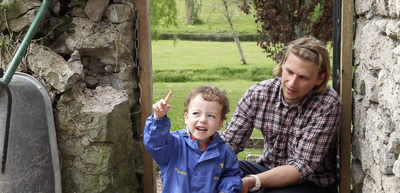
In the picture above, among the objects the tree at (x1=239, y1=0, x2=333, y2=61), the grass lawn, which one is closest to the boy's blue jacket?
the tree at (x1=239, y1=0, x2=333, y2=61)

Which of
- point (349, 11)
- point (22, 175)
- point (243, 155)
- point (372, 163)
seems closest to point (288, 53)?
point (349, 11)

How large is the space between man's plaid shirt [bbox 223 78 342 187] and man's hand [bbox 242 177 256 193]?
0.30 meters

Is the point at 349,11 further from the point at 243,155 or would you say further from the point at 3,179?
the point at 243,155

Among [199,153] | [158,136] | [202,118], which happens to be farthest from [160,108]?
[199,153]

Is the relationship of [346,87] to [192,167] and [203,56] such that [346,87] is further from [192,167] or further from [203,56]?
[203,56]

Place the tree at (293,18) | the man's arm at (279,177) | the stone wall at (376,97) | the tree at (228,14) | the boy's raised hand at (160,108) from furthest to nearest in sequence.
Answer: the tree at (228,14) < the tree at (293,18) < the man's arm at (279,177) < the boy's raised hand at (160,108) < the stone wall at (376,97)

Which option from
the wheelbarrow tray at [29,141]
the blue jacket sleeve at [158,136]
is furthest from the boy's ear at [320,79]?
the wheelbarrow tray at [29,141]

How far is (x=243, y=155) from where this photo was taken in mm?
5387

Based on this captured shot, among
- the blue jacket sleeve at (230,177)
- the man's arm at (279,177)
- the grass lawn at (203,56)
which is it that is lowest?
the grass lawn at (203,56)

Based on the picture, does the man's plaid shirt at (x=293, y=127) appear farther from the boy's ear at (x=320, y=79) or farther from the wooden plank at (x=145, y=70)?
the wooden plank at (x=145, y=70)

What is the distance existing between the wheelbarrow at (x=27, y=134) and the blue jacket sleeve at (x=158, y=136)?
0.69m

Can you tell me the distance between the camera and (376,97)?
2.14 m

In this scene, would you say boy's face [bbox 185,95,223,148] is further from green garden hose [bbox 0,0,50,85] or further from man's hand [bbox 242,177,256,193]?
green garden hose [bbox 0,0,50,85]

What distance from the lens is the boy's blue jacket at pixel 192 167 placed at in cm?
223
